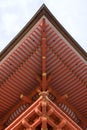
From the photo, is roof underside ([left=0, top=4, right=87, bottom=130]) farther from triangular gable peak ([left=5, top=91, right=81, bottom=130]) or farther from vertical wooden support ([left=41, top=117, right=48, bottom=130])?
vertical wooden support ([left=41, top=117, right=48, bottom=130])

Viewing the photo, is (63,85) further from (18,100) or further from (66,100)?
(18,100)

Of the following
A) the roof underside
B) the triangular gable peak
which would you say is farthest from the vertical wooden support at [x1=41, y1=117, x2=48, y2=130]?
the roof underside

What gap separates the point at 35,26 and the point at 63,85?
2262 millimetres

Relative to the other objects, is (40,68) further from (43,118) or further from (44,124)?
(44,124)

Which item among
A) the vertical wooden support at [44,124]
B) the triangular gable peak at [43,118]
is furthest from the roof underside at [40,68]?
the vertical wooden support at [44,124]

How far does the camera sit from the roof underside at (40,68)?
1054 cm

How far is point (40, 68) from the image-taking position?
36.4 feet

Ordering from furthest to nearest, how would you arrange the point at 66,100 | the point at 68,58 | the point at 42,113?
the point at 66,100 → the point at 68,58 → the point at 42,113

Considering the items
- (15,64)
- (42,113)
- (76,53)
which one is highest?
(15,64)

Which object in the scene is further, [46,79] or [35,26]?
[46,79]

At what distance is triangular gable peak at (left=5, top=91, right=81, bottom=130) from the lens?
10.1 meters

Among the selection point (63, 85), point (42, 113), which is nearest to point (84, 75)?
point (63, 85)

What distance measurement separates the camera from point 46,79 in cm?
1101

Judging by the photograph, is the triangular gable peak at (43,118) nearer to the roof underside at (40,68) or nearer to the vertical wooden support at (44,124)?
the vertical wooden support at (44,124)
